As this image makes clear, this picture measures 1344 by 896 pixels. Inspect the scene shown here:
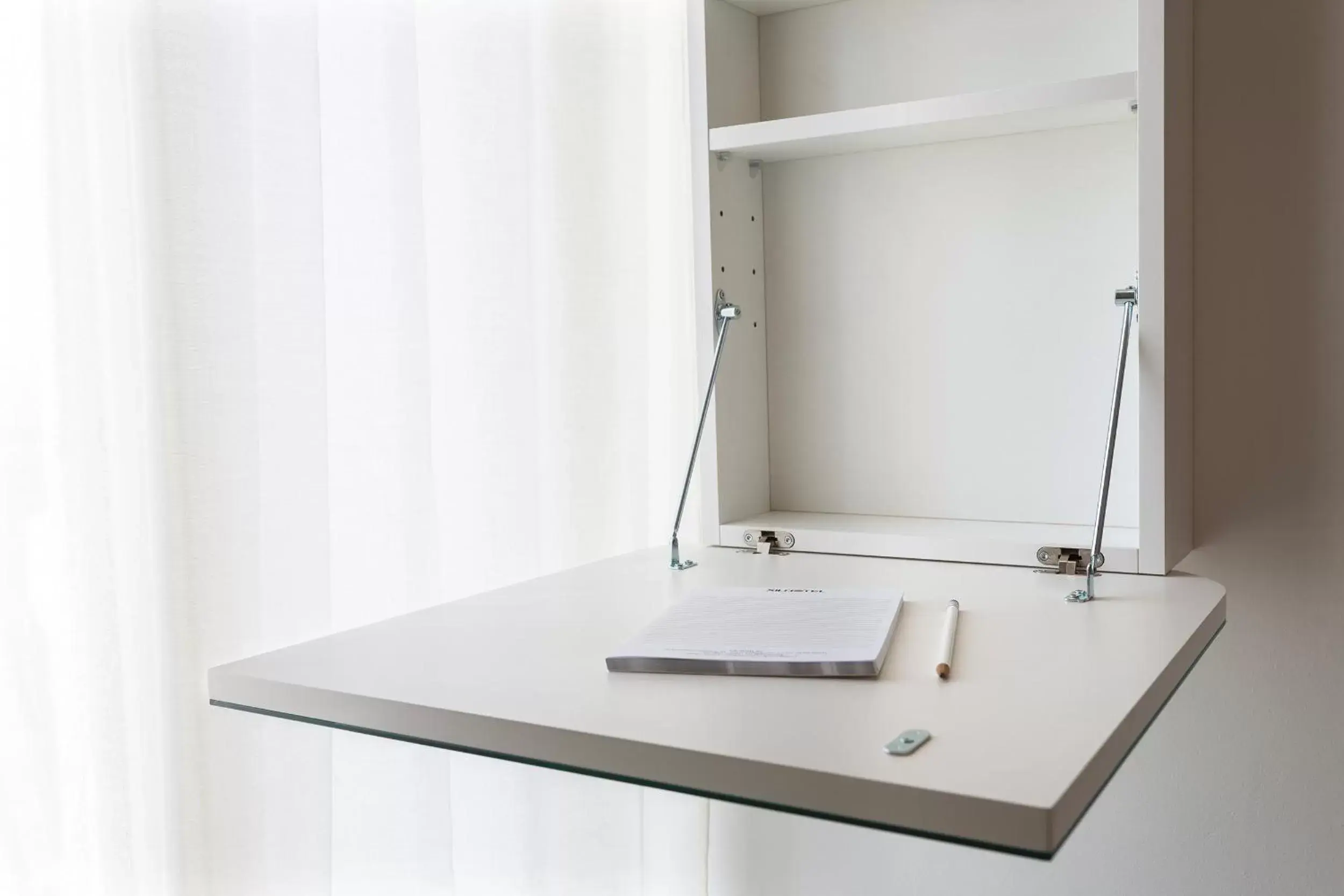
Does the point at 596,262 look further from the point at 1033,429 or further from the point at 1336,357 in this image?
the point at 1336,357

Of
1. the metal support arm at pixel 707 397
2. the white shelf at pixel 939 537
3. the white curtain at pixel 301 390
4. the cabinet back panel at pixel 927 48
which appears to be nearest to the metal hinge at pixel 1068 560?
the white shelf at pixel 939 537

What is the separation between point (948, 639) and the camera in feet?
2.65

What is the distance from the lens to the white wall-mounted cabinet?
1158mm

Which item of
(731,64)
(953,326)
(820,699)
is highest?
(731,64)

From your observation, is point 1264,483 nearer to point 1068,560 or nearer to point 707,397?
point 1068,560

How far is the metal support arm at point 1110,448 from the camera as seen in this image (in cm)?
96

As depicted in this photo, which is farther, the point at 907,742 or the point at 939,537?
the point at 939,537

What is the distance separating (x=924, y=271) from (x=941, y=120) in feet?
0.74

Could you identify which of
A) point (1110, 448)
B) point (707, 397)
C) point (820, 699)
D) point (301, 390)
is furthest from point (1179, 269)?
point (301, 390)

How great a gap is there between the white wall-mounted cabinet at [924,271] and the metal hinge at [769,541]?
11 millimetres

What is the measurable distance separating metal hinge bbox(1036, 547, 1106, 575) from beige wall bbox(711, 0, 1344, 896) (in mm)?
232

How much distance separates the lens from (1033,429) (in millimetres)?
1244

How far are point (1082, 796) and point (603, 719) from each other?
0.83 feet

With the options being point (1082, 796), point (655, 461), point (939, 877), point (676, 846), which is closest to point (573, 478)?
point (655, 461)
